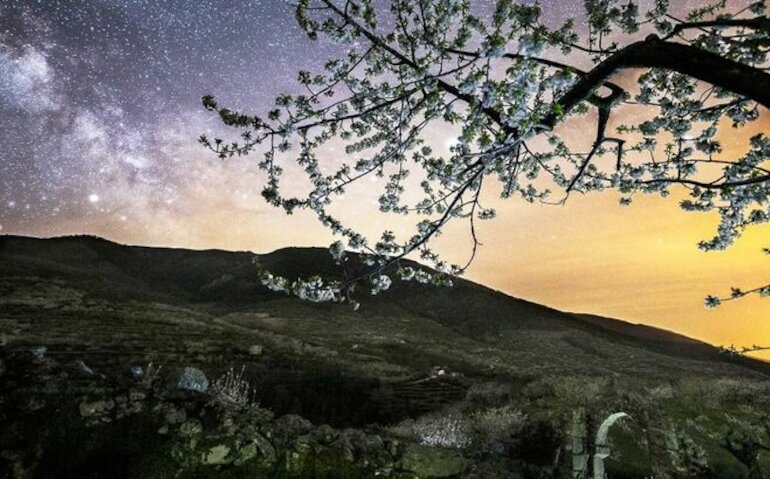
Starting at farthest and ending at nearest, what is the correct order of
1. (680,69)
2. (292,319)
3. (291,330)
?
(292,319) → (291,330) → (680,69)

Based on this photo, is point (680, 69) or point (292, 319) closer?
point (680, 69)

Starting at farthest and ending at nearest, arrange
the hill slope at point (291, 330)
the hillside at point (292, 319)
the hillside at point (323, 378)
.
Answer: the hillside at point (292, 319) < the hill slope at point (291, 330) < the hillside at point (323, 378)

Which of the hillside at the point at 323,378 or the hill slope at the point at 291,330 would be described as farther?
the hill slope at the point at 291,330

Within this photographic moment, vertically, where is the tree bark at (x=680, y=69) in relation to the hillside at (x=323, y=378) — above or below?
above

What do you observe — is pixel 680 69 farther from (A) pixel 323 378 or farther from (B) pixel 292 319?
(B) pixel 292 319

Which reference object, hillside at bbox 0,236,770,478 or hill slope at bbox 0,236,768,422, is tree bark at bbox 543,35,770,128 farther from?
hill slope at bbox 0,236,768,422

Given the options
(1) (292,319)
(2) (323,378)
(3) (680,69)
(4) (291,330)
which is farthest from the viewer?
(1) (292,319)

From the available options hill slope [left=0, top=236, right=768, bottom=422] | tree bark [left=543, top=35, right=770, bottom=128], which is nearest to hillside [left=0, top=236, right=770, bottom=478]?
hill slope [left=0, top=236, right=768, bottom=422]

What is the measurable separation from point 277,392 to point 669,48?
58.3 feet

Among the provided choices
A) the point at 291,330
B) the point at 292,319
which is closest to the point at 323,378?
the point at 291,330

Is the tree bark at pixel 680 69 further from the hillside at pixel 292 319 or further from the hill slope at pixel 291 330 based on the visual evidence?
the hillside at pixel 292 319

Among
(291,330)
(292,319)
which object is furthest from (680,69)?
(292,319)

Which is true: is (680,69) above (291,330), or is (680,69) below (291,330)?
above

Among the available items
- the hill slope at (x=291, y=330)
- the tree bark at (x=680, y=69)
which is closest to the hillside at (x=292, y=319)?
the hill slope at (x=291, y=330)
